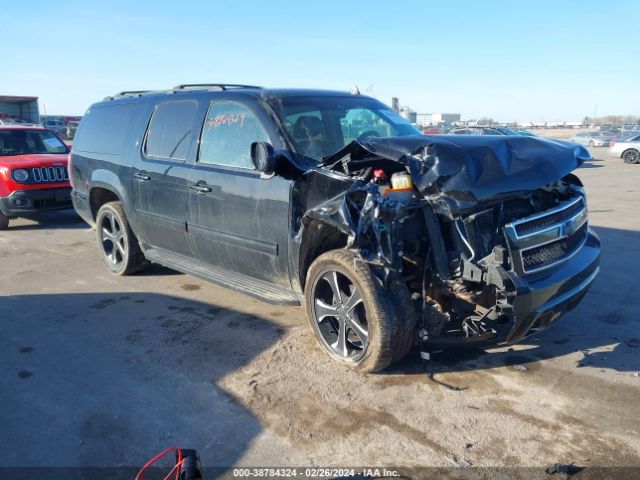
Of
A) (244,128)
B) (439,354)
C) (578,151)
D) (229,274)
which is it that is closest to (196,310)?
(229,274)

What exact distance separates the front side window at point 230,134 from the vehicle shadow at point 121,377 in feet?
4.68

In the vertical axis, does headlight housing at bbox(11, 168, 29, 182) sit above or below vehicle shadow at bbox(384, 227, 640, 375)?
above

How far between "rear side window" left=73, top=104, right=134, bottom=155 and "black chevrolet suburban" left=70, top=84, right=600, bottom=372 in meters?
0.96

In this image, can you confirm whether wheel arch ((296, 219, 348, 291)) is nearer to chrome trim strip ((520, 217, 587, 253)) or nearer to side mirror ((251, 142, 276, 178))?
side mirror ((251, 142, 276, 178))

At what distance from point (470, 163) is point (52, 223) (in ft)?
28.9

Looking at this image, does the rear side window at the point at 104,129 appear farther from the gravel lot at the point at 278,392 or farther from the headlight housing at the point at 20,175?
the headlight housing at the point at 20,175

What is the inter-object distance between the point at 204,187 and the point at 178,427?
7.15 feet

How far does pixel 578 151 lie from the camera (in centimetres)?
399

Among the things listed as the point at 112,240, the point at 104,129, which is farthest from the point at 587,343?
the point at 104,129

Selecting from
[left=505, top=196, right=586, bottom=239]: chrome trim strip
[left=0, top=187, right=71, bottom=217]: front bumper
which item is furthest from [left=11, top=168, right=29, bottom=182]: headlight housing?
[left=505, top=196, right=586, bottom=239]: chrome trim strip

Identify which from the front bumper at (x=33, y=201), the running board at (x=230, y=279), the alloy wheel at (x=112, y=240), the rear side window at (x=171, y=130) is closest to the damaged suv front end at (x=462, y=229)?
the running board at (x=230, y=279)

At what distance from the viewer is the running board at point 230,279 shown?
4.23 m

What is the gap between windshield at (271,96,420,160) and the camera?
4.30 metres

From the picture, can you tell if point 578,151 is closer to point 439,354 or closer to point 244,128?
point 439,354
